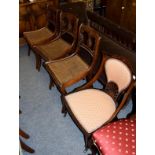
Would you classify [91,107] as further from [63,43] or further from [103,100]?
[63,43]

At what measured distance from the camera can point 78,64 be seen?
2.74 meters

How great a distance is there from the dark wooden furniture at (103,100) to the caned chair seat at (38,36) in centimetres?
149

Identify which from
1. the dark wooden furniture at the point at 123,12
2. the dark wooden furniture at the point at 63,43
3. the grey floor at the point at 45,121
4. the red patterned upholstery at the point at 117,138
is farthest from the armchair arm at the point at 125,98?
the dark wooden furniture at the point at 123,12

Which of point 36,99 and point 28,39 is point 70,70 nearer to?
point 36,99

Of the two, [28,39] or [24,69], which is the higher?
[28,39]

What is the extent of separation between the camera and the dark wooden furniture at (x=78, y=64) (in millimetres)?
2465

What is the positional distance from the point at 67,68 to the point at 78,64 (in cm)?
15

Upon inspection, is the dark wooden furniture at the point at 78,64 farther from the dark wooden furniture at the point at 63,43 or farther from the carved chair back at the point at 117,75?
the carved chair back at the point at 117,75

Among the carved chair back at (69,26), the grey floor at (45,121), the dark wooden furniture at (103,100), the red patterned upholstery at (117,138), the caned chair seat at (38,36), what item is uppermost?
the carved chair back at (69,26)

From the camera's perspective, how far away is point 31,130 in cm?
247

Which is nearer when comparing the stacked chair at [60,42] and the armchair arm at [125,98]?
the armchair arm at [125,98]
